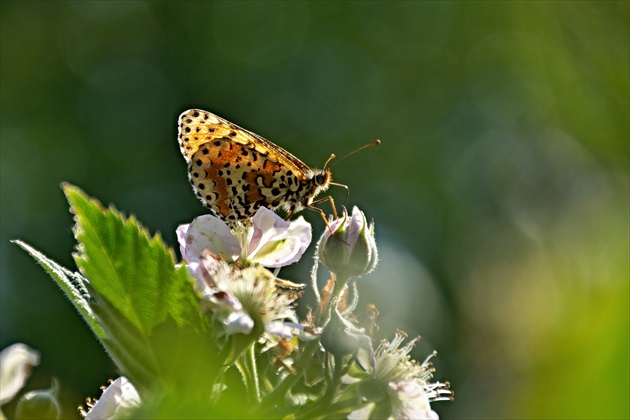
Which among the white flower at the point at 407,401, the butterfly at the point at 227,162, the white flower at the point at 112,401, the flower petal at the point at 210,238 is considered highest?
the butterfly at the point at 227,162

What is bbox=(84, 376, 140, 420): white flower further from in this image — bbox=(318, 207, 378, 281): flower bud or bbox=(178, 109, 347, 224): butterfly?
bbox=(178, 109, 347, 224): butterfly

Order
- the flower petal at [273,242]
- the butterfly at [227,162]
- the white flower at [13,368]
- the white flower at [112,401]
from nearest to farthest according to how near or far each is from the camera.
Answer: the white flower at [13,368], the white flower at [112,401], the flower petal at [273,242], the butterfly at [227,162]

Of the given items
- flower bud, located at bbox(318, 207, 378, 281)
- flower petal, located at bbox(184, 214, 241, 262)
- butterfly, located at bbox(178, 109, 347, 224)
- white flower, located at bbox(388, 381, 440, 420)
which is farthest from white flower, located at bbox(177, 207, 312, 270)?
white flower, located at bbox(388, 381, 440, 420)

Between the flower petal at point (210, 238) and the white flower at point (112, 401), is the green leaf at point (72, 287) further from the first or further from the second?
the flower petal at point (210, 238)

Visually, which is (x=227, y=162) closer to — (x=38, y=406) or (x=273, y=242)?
(x=273, y=242)

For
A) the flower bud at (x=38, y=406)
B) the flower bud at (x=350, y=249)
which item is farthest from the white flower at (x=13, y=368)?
the flower bud at (x=350, y=249)

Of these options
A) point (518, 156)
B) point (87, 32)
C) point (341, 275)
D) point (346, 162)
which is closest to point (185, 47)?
point (87, 32)

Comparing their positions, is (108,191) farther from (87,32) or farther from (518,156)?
(518,156)
